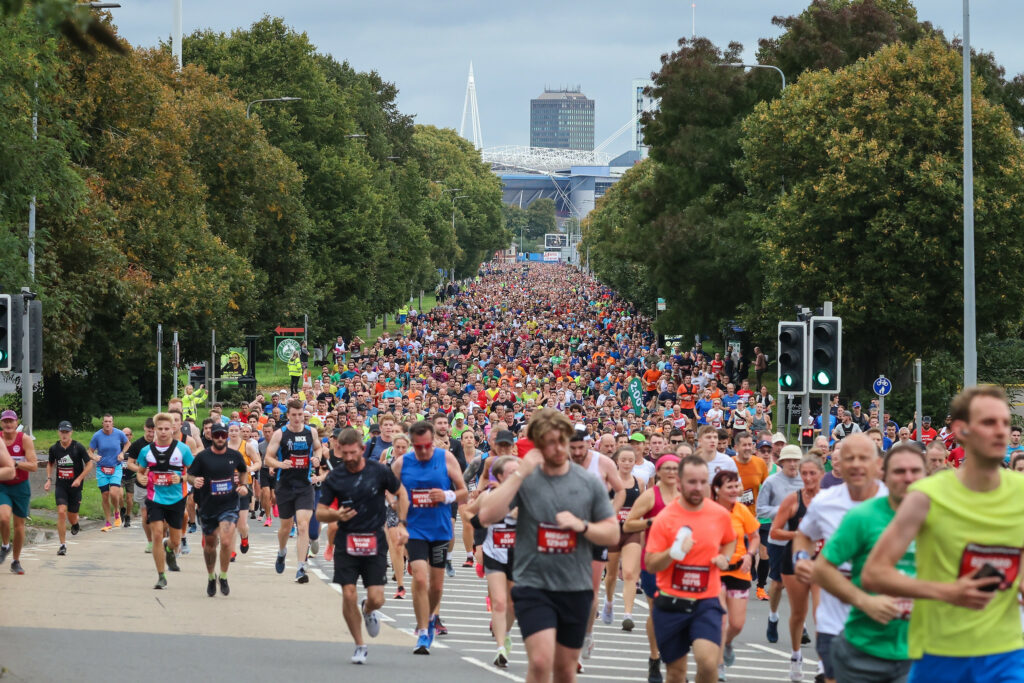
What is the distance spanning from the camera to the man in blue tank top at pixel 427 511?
42.3 feet

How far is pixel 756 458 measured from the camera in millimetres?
15977

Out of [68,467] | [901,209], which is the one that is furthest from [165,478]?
[901,209]

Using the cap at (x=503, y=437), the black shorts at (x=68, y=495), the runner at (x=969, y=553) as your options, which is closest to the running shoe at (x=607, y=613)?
the cap at (x=503, y=437)

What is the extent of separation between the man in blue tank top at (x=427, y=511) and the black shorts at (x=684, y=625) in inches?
139

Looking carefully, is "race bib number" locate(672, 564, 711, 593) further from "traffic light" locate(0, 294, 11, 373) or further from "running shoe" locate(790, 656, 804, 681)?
"traffic light" locate(0, 294, 11, 373)

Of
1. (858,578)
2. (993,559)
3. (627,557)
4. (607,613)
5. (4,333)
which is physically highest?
(4,333)

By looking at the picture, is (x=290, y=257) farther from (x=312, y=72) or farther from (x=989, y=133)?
(x=989, y=133)

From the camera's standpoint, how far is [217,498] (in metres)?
16.2

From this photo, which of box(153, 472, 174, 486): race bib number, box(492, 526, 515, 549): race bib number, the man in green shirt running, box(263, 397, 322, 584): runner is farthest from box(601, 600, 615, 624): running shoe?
the man in green shirt running

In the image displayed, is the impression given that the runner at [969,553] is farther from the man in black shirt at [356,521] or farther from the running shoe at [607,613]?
the running shoe at [607,613]

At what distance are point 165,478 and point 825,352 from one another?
719 centimetres

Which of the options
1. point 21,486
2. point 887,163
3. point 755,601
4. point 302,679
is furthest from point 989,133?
point 302,679

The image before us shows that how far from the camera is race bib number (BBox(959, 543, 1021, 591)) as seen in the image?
5637 millimetres

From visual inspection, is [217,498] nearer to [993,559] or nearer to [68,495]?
[68,495]
